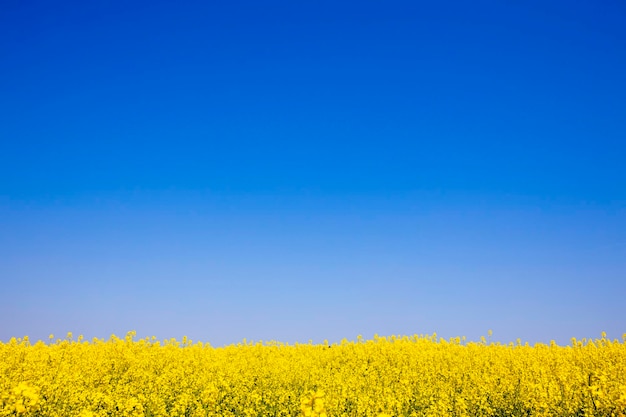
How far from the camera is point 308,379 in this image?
36.2 feet

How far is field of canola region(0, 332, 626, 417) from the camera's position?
8648mm

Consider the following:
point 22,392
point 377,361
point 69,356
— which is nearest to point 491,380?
point 377,361

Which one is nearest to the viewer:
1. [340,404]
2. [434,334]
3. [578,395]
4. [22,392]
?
[22,392]

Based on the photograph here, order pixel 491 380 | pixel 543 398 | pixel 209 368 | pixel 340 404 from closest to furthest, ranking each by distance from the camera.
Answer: pixel 340 404 → pixel 543 398 → pixel 491 380 → pixel 209 368

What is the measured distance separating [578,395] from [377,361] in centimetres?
531

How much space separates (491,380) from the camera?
1101 centimetres

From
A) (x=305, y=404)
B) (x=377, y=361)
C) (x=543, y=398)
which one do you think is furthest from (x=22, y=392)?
(x=377, y=361)

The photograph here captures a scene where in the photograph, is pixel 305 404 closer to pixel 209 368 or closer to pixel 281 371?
pixel 281 371

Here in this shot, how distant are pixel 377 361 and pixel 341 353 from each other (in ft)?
4.87

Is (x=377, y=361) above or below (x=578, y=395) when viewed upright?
above

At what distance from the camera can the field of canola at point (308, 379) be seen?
8648 mm

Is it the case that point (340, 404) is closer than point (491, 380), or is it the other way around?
point (340, 404)

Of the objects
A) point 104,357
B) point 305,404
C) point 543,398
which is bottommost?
point 305,404

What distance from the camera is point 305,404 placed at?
185 inches
